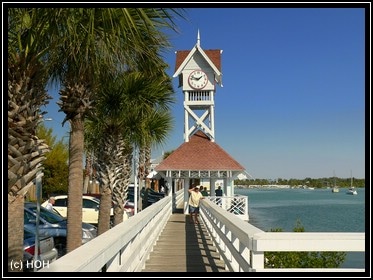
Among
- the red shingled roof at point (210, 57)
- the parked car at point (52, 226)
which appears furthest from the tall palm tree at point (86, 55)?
the red shingled roof at point (210, 57)

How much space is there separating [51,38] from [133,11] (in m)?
1.34

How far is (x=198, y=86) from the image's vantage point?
30.0 metres

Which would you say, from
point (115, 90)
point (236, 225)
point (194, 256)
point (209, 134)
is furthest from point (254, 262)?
point (209, 134)

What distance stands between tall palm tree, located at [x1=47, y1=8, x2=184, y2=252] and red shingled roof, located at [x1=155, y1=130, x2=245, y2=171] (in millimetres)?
17739

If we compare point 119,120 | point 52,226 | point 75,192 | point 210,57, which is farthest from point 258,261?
point 210,57

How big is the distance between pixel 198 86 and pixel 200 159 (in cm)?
453

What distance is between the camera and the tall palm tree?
5381mm

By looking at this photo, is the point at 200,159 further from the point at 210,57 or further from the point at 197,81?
the point at 210,57

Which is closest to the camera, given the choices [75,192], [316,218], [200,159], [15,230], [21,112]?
[15,230]

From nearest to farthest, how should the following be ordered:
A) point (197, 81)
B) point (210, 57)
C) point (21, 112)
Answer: point (21, 112), point (197, 81), point (210, 57)

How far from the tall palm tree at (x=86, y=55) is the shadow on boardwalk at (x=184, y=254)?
1.96 m

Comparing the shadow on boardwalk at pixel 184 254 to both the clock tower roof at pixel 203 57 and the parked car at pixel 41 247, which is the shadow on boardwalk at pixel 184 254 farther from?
the clock tower roof at pixel 203 57

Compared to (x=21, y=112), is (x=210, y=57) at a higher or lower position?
higher

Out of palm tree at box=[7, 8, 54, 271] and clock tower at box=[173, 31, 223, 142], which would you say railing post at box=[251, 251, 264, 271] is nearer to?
palm tree at box=[7, 8, 54, 271]
